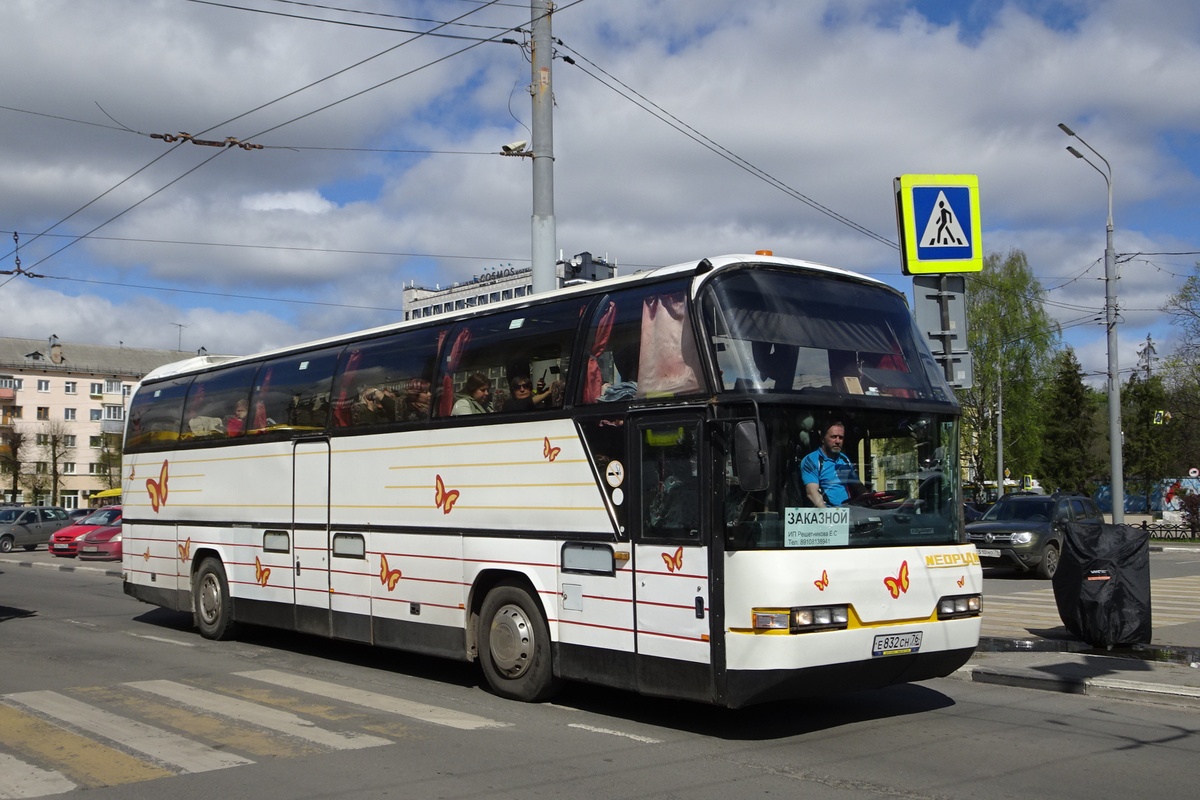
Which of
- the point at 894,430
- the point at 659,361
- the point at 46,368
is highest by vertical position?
the point at 46,368

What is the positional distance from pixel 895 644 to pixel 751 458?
1892mm

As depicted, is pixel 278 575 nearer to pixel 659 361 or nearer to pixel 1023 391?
pixel 659 361

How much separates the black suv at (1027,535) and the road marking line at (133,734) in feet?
60.7

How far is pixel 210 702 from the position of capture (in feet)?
32.7

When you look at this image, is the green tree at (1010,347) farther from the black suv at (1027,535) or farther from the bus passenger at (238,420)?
the bus passenger at (238,420)

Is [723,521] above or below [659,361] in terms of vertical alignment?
below

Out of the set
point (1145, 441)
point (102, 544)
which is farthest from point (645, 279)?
point (1145, 441)

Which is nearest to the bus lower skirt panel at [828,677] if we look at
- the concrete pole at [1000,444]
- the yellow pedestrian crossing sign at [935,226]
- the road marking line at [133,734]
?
the road marking line at [133,734]

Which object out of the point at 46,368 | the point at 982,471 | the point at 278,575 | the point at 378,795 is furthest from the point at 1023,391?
the point at 46,368

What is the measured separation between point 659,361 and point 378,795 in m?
3.79

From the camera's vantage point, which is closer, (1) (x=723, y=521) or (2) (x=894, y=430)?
(1) (x=723, y=521)

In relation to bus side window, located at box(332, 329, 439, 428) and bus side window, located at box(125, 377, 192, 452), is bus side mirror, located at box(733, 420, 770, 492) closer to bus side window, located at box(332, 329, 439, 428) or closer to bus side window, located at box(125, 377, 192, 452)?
bus side window, located at box(332, 329, 439, 428)

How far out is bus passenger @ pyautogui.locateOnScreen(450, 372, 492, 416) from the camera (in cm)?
1055

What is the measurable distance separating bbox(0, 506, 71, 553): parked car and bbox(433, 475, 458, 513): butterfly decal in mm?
36950
